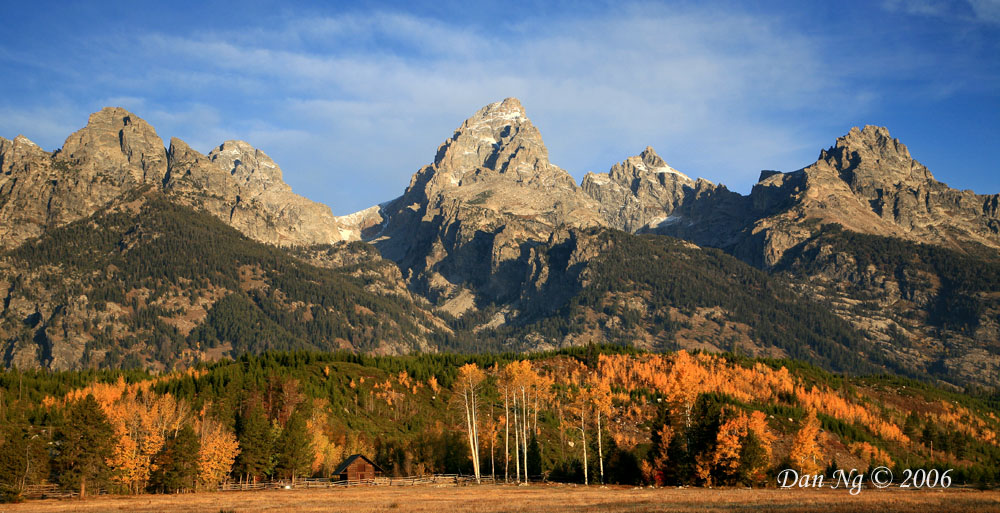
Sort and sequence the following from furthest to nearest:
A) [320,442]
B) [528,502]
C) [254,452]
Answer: [320,442] → [254,452] → [528,502]

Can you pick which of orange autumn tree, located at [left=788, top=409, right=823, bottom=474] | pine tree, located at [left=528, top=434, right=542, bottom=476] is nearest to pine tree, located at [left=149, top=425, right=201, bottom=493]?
pine tree, located at [left=528, top=434, right=542, bottom=476]

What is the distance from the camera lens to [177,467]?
111 meters

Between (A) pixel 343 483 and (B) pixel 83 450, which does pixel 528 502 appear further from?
(B) pixel 83 450

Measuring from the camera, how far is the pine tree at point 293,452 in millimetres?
129250

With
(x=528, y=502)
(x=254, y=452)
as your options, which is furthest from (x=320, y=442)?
(x=528, y=502)

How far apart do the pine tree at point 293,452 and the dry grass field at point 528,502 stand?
938 inches

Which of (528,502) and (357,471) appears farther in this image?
(357,471)

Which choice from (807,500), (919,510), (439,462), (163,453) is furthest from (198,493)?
(919,510)

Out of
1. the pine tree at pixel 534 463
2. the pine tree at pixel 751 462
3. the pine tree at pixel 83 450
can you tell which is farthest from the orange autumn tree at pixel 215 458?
the pine tree at pixel 751 462

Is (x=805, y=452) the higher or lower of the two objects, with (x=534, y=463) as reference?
higher

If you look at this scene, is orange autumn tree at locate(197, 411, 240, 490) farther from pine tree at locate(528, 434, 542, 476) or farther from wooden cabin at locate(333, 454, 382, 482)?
pine tree at locate(528, 434, 542, 476)

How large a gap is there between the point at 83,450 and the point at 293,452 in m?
33.6

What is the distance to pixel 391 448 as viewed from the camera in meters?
167

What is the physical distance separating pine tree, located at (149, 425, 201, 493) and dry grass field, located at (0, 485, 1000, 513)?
614 cm
